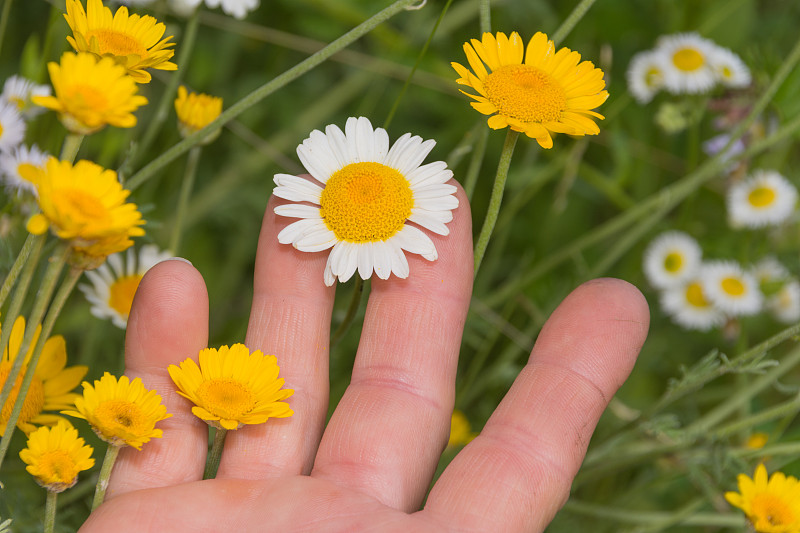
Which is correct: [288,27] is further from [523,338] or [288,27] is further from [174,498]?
[174,498]

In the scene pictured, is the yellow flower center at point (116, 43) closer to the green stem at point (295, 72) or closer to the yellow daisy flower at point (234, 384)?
the green stem at point (295, 72)

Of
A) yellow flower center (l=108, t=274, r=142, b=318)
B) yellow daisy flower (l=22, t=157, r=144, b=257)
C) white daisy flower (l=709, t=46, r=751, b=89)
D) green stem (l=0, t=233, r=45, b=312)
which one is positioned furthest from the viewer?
white daisy flower (l=709, t=46, r=751, b=89)

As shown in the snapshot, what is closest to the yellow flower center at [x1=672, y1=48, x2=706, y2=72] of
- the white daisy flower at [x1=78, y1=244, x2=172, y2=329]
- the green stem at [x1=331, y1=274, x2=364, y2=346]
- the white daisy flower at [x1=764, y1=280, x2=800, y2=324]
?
the white daisy flower at [x1=764, y1=280, x2=800, y2=324]

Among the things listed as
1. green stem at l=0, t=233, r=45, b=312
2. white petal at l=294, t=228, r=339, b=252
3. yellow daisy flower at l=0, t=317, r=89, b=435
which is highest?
white petal at l=294, t=228, r=339, b=252

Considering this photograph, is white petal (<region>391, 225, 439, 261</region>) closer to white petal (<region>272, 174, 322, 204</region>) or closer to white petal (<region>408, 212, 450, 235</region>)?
white petal (<region>408, 212, 450, 235</region>)

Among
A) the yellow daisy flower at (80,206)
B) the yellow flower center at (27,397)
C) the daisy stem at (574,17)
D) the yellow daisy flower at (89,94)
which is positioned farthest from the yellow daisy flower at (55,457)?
the daisy stem at (574,17)
